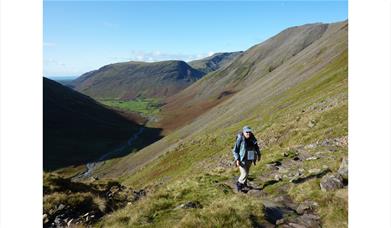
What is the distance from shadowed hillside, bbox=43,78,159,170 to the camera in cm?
11862

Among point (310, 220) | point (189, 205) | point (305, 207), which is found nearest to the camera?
point (310, 220)

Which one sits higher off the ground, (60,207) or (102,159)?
(60,207)

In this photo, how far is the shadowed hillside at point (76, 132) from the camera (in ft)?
389

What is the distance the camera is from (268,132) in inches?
1511

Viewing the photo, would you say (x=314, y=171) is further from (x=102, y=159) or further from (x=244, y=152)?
(x=102, y=159)

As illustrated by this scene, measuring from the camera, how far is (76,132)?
15450 cm

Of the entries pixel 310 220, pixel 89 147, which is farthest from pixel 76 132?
pixel 310 220
